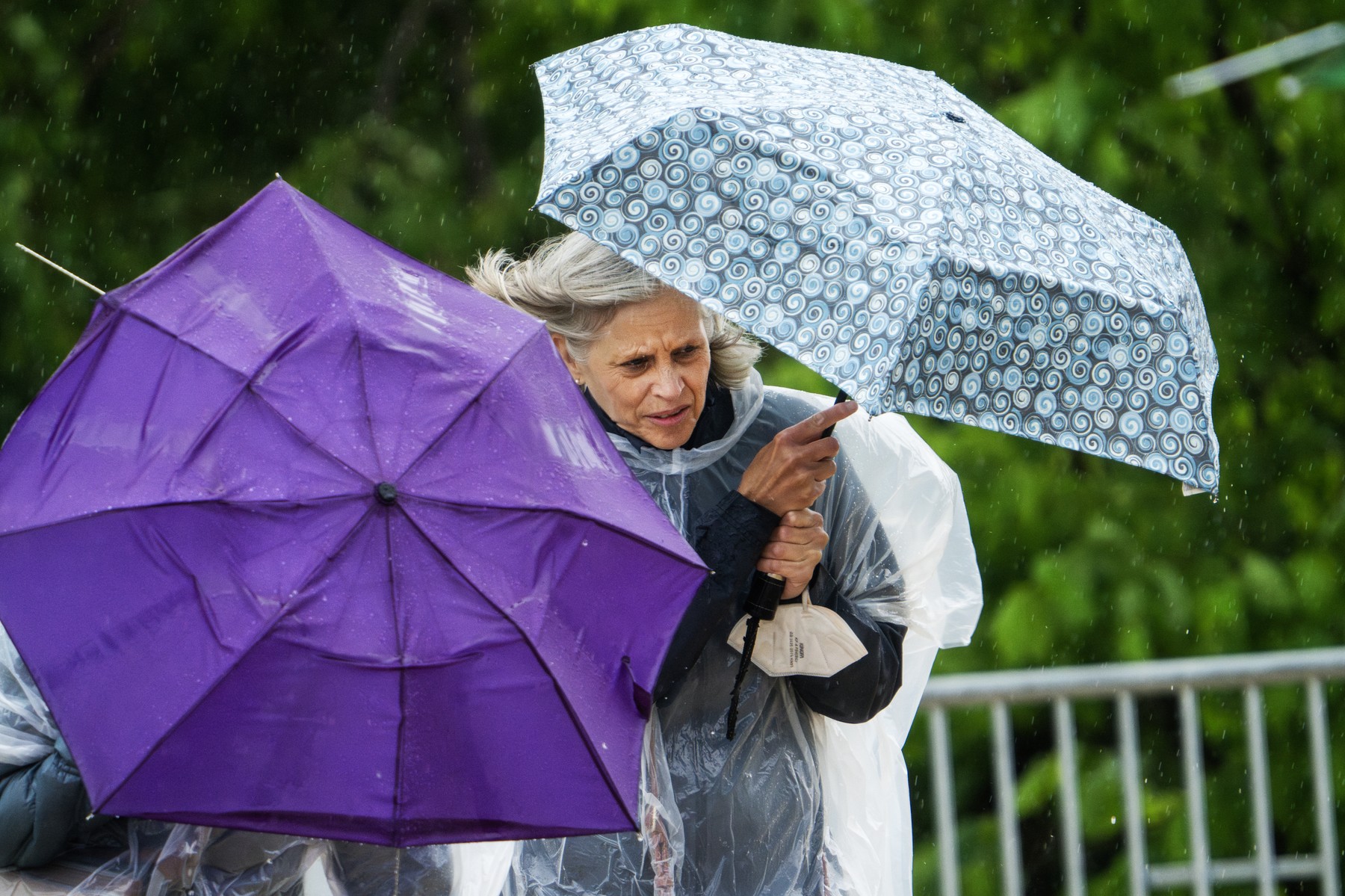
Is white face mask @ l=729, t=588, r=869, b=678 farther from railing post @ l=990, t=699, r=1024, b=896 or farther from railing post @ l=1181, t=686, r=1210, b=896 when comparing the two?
railing post @ l=1181, t=686, r=1210, b=896

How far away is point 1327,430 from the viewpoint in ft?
17.2

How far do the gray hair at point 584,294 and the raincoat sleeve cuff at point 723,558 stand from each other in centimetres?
35

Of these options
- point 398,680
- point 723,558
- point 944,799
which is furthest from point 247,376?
point 944,799

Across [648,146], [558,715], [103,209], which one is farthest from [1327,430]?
[103,209]

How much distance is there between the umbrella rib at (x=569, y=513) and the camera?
1.87m

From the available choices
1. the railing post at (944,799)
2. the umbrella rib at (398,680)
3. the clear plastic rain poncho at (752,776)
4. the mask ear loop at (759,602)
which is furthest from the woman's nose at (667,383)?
the railing post at (944,799)

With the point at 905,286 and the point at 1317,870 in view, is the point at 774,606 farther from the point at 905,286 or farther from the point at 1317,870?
the point at 1317,870

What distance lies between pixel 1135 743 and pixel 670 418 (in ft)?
6.81

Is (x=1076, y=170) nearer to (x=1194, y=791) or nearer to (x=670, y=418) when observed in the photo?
(x=1194, y=791)

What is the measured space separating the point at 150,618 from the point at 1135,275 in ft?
4.65

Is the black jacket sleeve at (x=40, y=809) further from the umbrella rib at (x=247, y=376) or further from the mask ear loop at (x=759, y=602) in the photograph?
the mask ear loop at (x=759, y=602)

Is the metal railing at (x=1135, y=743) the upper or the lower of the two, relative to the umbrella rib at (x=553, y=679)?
lower

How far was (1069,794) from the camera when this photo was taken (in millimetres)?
4129

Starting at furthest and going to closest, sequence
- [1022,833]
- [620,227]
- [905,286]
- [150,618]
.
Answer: [1022,833] < [620,227] < [905,286] < [150,618]
